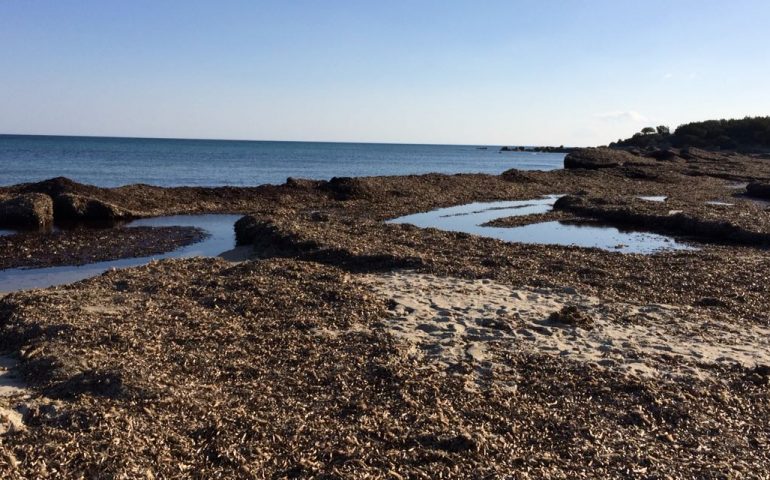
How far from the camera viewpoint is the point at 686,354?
7.68m

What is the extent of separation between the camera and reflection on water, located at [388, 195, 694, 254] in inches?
652

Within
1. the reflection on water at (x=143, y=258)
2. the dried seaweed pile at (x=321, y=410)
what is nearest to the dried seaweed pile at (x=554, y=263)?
the reflection on water at (x=143, y=258)

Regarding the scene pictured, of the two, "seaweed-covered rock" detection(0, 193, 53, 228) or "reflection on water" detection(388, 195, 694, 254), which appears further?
"seaweed-covered rock" detection(0, 193, 53, 228)

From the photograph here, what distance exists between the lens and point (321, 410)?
6.02 meters

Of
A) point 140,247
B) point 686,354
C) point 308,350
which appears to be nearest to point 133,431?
point 308,350

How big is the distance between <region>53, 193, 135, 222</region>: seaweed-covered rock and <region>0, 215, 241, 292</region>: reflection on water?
104 centimetres

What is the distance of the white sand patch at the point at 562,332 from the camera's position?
7.45 metres

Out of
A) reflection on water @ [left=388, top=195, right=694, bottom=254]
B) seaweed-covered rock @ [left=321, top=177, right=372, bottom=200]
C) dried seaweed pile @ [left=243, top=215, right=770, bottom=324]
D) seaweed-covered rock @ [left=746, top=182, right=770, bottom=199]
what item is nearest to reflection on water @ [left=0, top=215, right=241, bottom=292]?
dried seaweed pile @ [left=243, top=215, right=770, bottom=324]

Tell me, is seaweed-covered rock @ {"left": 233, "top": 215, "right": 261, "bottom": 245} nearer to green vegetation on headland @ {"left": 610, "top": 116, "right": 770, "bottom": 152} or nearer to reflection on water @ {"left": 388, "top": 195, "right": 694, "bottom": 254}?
reflection on water @ {"left": 388, "top": 195, "right": 694, "bottom": 254}

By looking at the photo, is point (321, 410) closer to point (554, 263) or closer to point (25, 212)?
point (554, 263)

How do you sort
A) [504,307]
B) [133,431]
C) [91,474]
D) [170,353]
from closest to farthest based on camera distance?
1. [91,474]
2. [133,431]
3. [170,353]
4. [504,307]

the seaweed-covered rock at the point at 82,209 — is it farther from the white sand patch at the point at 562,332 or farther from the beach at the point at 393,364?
the white sand patch at the point at 562,332

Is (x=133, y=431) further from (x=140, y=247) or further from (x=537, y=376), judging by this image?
(x=140, y=247)

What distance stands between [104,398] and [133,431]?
835mm
